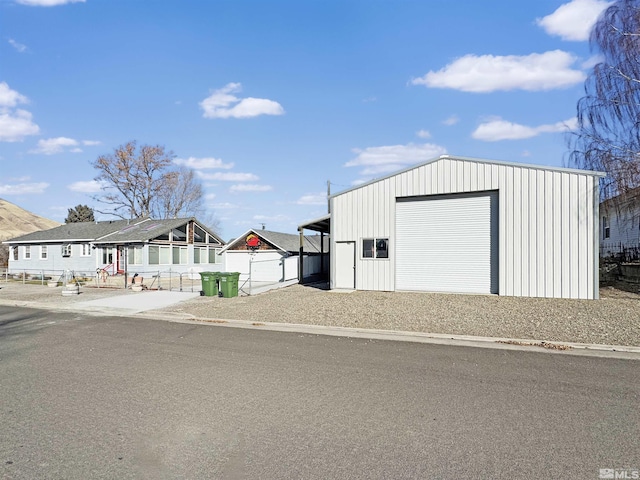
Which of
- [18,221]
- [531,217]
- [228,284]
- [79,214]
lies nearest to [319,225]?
[228,284]

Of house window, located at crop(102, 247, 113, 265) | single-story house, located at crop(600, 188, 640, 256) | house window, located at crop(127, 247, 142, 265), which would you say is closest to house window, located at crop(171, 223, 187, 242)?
house window, located at crop(127, 247, 142, 265)

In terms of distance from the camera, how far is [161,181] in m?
47.7

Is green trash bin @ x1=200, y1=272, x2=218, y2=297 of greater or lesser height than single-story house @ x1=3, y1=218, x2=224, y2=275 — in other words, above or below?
below

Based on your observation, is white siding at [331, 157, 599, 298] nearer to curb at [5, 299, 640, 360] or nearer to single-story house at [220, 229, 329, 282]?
curb at [5, 299, 640, 360]

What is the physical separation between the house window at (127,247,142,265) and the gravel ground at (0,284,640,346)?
11822 mm

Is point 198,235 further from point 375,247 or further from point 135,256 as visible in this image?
point 375,247

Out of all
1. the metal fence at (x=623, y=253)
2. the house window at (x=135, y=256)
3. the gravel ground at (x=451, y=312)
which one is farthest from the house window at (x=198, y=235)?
the metal fence at (x=623, y=253)

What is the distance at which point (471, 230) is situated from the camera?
16469mm

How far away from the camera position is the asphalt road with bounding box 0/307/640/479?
3.68 meters

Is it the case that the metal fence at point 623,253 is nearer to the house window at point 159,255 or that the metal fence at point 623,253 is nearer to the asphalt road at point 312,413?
the asphalt road at point 312,413

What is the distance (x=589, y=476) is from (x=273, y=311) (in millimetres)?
10580

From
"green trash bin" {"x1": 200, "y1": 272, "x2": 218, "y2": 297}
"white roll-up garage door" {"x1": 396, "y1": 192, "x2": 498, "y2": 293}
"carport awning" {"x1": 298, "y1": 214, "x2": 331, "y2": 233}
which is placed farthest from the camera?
"carport awning" {"x1": 298, "y1": 214, "x2": 331, "y2": 233}

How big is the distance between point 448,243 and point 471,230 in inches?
38.1

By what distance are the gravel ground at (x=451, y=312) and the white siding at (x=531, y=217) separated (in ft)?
2.86
